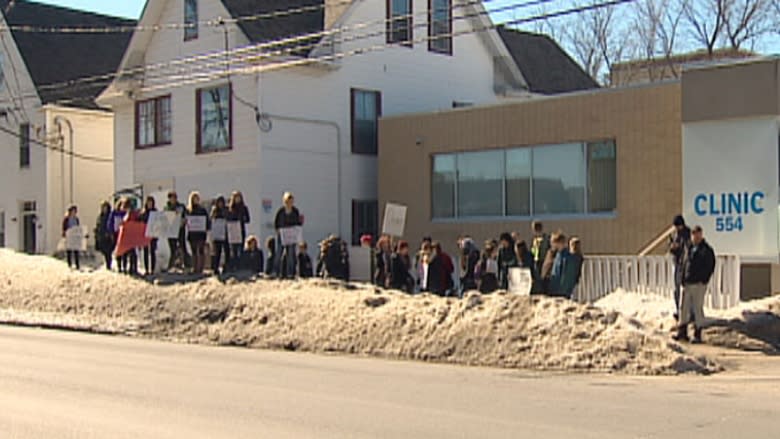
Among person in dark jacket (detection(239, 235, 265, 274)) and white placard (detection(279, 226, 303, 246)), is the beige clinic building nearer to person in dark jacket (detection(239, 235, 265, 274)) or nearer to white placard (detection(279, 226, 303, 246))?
person in dark jacket (detection(239, 235, 265, 274))

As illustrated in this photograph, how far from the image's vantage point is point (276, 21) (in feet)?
99.5

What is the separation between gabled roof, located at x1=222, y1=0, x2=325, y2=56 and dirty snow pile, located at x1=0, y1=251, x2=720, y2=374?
9.58 m

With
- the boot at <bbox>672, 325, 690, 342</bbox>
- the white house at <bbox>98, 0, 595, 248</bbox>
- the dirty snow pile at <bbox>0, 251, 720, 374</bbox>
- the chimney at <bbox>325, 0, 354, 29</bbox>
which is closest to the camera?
the dirty snow pile at <bbox>0, 251, 720, 374</bbox>

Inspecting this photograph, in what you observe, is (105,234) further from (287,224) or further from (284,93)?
(284,93)

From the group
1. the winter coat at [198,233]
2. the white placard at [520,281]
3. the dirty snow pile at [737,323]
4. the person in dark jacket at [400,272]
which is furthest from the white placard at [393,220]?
the dirty snow pile at [737,323]

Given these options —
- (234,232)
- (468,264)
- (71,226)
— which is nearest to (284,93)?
(71,226)

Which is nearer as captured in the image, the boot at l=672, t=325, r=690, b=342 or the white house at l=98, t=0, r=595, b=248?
the boot at l=672, t=325, r=690, b=342

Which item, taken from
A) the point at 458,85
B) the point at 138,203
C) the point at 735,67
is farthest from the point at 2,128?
the point at 735,67

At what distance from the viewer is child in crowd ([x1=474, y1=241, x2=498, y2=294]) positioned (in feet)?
61.6

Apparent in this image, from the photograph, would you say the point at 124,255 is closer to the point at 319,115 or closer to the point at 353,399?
the point at 319,115

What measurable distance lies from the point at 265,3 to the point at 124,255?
37.2ft

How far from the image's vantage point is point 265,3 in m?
30.9

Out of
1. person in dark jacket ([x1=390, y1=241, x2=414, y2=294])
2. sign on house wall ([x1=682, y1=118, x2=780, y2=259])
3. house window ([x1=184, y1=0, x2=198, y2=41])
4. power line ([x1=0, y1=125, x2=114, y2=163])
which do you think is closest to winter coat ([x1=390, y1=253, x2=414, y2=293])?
person in dark jacket ([x1=390, y1=241, x2=414, y2=294])

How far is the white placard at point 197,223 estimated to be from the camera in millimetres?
20859
